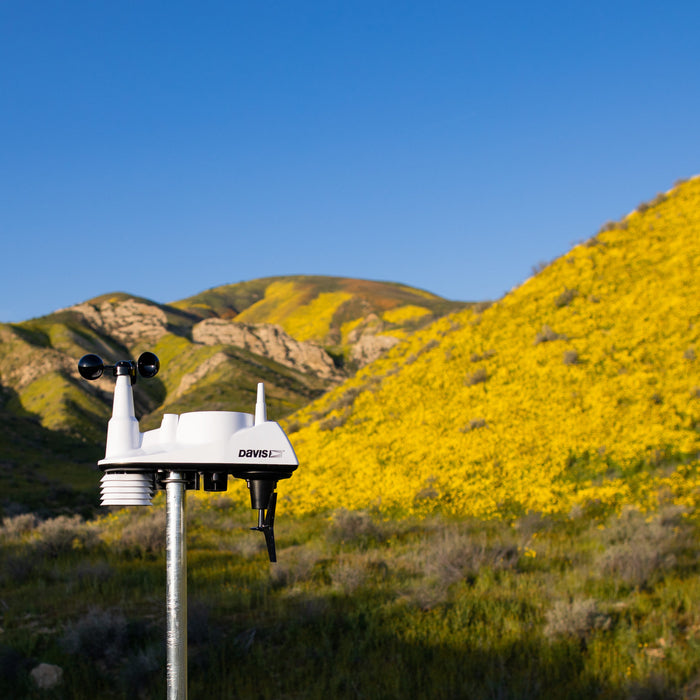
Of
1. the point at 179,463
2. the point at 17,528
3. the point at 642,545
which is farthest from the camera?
the point at 17,528

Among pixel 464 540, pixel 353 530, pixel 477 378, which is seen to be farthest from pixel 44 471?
pixel 464 540

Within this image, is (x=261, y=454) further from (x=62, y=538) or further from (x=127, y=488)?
(x=62, y=538)

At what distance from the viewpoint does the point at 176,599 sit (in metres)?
2.29

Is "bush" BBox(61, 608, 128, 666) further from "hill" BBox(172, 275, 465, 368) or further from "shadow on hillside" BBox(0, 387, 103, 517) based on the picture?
"hill" BBox(172, 275, 465, 368)

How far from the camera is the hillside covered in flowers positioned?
13.1 metres

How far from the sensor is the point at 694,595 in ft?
26.3

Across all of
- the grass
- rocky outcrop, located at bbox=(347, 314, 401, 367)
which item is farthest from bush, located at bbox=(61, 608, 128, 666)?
rocky outcrop, located at bbox=(347, 314, 401, 367)

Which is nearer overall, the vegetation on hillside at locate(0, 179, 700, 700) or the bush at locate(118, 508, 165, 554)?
the vegetation on hillside at locate(0, 179, 700, 700)

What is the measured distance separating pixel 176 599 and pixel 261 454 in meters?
0.58

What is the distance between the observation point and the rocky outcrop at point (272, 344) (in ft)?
282

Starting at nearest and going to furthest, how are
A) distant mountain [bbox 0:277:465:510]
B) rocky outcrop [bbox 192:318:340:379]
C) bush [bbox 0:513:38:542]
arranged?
bush [bbox 0:513:38:542] < distant mountain [bbox 0:277:465:510] < rocky outcrop [bbox 192:318:340:379]

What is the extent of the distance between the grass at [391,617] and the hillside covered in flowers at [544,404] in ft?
6.54

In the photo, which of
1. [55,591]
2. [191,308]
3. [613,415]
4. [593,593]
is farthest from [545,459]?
[191,308]

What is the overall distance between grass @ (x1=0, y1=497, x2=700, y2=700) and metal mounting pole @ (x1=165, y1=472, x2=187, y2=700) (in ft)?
15.5
